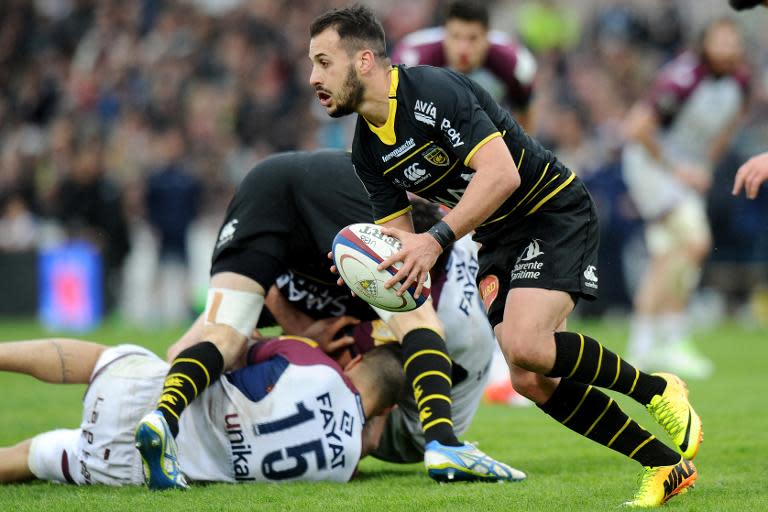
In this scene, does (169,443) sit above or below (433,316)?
below

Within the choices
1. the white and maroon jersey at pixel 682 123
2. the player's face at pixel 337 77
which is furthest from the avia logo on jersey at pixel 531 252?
the white and maroon jersey at pixel 682 123

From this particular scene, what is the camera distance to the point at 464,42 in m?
8.08

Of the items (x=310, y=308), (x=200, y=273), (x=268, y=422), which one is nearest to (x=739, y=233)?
(x=200, y=273)

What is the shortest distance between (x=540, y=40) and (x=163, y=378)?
48.1 ft

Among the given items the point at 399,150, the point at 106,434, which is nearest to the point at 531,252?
the point at 399,150

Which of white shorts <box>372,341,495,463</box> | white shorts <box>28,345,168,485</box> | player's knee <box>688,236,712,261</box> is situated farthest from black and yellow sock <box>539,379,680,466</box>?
player's knee <box>688,236,712,261</box>

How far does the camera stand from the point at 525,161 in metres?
4.97

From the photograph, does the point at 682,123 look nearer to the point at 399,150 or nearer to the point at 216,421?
the point at 399,150

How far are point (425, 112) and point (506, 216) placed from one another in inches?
24.8

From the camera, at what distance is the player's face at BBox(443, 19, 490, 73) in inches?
317

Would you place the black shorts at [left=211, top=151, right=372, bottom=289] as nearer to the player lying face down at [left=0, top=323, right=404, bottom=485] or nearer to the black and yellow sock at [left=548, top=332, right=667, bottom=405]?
the player lying face down at [left=0, top=323, right=404, bottom=485]

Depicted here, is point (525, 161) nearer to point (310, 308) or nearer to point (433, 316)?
point (433, 316)

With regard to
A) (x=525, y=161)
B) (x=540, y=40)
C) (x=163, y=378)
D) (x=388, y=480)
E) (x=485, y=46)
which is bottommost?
(x=388, y=480)

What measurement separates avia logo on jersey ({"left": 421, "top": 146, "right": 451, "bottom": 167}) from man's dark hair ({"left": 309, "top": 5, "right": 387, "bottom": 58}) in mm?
431
